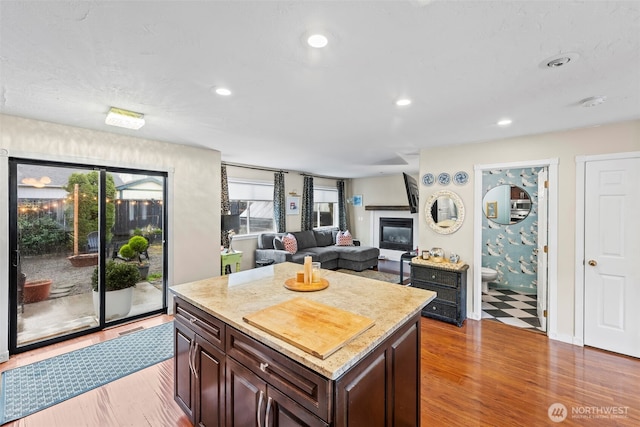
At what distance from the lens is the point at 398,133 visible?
10.7 ft

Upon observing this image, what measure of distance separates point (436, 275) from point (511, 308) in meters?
1.51

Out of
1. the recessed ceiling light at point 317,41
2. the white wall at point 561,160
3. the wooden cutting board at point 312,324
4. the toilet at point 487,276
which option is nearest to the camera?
the wooden cutting board at point 312,324

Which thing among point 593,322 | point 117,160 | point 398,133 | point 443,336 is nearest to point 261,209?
point 117,160

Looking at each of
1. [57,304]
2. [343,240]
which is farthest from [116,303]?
[343,240]

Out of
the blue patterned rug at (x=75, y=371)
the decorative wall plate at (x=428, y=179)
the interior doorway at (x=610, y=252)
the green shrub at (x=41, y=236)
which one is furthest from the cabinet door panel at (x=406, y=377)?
the green shrub at (x=41, y=236)

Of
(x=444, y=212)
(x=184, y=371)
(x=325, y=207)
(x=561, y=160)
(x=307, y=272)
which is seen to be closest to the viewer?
(x=184, y=371)

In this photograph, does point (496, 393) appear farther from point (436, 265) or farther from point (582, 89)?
point (582, 89)

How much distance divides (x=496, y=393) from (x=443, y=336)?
985 millimetres

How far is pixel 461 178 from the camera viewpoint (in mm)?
3738

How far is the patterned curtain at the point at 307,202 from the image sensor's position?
711cm

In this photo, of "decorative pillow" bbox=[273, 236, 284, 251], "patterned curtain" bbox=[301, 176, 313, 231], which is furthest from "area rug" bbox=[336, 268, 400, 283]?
"patterned curtain" bbox=[301, 176, 313, 231]

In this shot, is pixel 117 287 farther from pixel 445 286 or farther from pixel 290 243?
pixel 445 286

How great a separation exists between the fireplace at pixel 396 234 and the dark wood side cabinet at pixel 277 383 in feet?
19.6

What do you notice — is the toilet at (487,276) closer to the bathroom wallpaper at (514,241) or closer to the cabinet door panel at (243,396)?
the bathroom wallpaper at (514,241)
